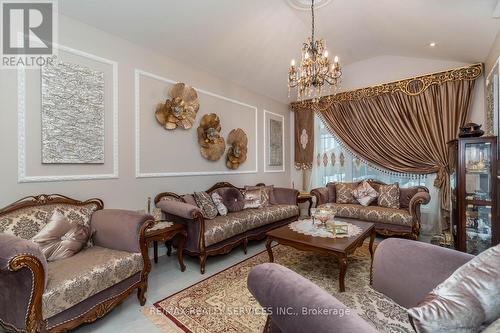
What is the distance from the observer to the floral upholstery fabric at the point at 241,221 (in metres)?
2.84

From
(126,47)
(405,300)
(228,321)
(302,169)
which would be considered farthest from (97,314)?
(302,169)

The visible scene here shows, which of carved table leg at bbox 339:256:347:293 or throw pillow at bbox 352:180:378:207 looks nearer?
carved table leg at bbox 339:256:347:293

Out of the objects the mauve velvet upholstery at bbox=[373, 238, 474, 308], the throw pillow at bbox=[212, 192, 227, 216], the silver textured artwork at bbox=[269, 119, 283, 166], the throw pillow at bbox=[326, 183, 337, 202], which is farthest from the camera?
the silver textured artwork at bbox=[269, 119, 283, 166]

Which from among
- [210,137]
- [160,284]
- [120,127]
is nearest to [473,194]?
[210,137]

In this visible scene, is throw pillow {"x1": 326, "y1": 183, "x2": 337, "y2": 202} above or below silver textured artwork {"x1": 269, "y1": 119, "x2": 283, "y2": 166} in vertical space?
below

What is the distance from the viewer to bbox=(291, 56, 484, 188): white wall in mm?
3738

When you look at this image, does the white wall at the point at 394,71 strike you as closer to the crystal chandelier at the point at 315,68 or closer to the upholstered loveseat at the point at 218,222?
the crystal chandelier at the point at 315,68

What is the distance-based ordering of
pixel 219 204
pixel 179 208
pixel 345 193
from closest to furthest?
pixel 179 208 < pixel 219 204 < pixel 345 193

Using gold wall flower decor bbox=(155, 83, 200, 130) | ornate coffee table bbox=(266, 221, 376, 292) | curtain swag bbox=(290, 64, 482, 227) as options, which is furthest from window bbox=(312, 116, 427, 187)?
gold wall flower decor bbox=(155, 83, 200, 130)

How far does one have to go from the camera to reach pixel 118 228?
2.13 meters

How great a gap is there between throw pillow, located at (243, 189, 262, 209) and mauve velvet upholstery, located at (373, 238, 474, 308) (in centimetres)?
237

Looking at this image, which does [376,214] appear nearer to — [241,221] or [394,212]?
[394,212]

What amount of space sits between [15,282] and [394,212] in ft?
13.9

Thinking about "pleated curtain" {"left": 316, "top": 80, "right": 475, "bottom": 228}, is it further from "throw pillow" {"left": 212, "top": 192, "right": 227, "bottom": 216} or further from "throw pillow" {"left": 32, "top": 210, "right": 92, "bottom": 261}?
"throw pillow" {"left": 32, "top": 210, "right": 92, "bottom": 261}
